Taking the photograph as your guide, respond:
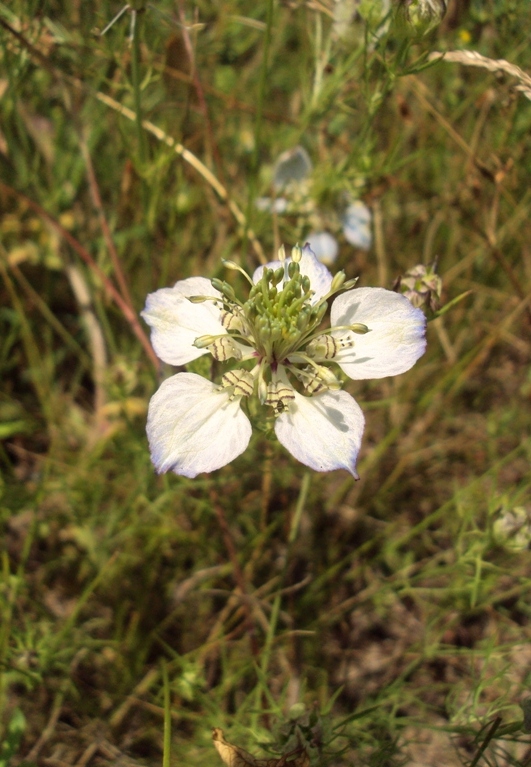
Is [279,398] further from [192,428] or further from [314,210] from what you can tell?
[314,210]

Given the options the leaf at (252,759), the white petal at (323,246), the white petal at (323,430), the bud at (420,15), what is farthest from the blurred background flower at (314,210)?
the leaf at (252,759)

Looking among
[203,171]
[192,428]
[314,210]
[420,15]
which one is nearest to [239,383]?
[192,428]

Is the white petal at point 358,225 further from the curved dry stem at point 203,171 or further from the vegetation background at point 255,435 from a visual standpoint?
the curved dry stem at point 203,171

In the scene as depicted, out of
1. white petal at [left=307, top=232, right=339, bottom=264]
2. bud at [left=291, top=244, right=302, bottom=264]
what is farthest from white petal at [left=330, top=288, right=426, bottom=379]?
white petal at [left=307, top=232, right=339, bottom=264]

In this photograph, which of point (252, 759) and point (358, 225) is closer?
point (252, 759)

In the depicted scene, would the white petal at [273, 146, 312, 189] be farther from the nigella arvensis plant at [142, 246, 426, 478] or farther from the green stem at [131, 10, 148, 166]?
the nigella arvensis plant at [142, 246, 426, 478]

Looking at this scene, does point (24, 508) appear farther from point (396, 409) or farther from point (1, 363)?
point (396, 409)

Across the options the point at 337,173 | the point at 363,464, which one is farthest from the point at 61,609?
the point at 337,173
